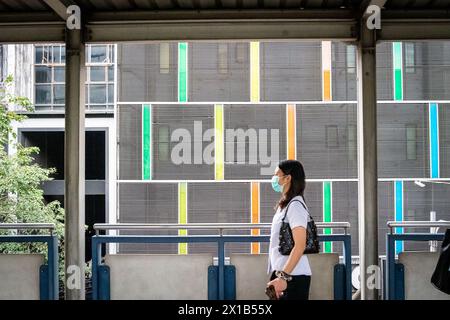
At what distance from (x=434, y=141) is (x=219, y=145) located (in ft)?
29.9

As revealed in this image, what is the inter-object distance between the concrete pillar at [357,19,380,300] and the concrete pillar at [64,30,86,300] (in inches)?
109

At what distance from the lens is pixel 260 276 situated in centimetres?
501

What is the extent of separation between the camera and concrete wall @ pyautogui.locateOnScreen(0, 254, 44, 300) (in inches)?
195

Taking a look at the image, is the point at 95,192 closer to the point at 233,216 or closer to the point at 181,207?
the point at 181,207

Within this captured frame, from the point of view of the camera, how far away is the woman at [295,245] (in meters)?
3.20

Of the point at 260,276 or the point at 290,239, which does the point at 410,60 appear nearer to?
the point at 260,276

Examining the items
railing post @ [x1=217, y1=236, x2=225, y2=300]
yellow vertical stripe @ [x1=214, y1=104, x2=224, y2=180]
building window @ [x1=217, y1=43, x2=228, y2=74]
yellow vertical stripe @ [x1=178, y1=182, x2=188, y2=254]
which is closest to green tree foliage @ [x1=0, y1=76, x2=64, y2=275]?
yellow vertical stripe @ [x1=178, y1=182, x2=188, y2=254]

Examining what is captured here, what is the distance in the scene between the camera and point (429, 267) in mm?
5094

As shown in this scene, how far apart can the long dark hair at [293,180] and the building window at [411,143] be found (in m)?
20.8

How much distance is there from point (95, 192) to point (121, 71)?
532cm

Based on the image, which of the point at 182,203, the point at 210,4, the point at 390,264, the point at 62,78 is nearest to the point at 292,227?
the point at 390,264

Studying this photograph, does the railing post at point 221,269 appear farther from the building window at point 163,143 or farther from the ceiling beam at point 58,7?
the building window at point 163,143

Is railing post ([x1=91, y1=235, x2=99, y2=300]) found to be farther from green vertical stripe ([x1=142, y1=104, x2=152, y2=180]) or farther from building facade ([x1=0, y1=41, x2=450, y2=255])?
green vertical stripe ([x1=142, y1=104, x2=152, y2=180])
